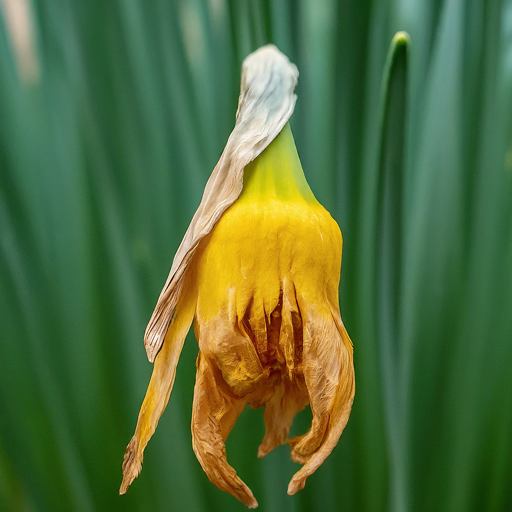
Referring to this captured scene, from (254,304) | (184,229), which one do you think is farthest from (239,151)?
(184,229)

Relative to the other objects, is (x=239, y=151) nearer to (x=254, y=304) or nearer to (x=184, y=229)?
(x=254, y=304)

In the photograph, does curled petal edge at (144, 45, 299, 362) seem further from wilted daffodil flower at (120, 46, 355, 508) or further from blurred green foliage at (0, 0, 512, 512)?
blurred green foliage at (0, 0, 512, 512)

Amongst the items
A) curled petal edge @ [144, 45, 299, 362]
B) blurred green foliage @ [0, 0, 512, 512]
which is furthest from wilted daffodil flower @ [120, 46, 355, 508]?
blurred green foliage @ [0, 0, 512, 512]

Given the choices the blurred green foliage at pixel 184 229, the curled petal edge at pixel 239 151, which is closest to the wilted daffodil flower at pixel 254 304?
the curled petal edge at pixel 239 151

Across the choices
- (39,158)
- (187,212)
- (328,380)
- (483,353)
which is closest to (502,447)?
(483,353)

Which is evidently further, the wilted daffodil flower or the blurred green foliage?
the blurred green foliage
